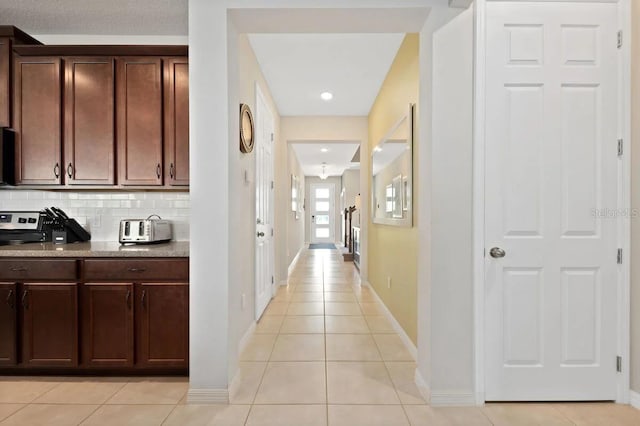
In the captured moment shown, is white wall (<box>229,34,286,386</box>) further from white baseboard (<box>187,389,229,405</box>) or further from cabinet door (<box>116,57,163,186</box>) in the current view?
cabinet door (<box>116,57,163,186</box>)

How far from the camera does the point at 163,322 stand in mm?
2283

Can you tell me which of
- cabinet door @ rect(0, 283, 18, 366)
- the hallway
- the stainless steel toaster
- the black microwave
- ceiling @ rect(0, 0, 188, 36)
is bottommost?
the hallway

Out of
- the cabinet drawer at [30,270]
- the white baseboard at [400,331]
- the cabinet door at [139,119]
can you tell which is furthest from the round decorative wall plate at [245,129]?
the white baseboard at [400,331]

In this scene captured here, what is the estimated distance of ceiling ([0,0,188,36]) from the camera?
8.00ft

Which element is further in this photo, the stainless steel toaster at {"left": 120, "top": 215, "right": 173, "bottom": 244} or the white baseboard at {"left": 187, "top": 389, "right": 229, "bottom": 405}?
the stainless steel toaster at {"left": 120, "top": 215, "right": 173, "bottom": 244}

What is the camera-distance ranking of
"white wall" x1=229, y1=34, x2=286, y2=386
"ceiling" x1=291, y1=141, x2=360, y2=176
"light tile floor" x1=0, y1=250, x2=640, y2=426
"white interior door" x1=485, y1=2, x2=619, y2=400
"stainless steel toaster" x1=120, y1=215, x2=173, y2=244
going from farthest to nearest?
1. "ceiling" x1=291, y1=141, x2=360, y2=176
2. "stainless steel toaster" x1=120, y1=215, x2=173, y2=244
3. "white wall" x1=229, y1=34, x2=286, y2=386
4. "white interior door" x1=485, y1=2, x2=619, y2=400
5. "light tile floor" x1=0, y1=250, x2=640, y2=426

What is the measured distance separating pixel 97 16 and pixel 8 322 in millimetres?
2322

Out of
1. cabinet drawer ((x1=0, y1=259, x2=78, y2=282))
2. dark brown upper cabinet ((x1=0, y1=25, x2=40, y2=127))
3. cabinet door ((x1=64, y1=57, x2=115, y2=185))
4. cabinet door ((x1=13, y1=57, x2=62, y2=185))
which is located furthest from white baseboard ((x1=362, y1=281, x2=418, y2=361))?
dark brown upper cabinet ((x1=0, y1=25, x2=40, y2=127))

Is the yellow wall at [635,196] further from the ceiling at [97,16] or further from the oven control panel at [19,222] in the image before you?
the oven control panel at [19,222]

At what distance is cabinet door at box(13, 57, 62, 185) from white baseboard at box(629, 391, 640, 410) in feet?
13.6

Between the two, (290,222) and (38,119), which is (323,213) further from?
(38,119)

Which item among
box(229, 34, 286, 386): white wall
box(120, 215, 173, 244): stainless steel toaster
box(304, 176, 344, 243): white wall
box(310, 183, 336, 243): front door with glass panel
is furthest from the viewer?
box(310, 183, 336, 243): front door with glass panel

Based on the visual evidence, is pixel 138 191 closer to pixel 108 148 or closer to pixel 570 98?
pixel 108 148

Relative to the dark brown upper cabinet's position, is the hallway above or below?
below
